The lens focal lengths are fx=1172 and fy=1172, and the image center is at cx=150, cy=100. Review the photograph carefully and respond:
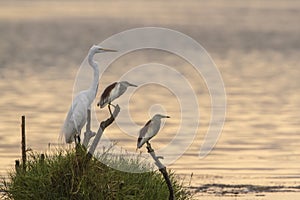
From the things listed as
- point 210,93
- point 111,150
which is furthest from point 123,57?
point 111,150

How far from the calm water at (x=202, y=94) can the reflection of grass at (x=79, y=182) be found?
464 centimetres

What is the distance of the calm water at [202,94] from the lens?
2036 cm

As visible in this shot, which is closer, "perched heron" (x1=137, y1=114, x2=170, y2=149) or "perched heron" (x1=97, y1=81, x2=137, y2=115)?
"perched heron" (x1=97, y1=81, x2=137, y2=115)

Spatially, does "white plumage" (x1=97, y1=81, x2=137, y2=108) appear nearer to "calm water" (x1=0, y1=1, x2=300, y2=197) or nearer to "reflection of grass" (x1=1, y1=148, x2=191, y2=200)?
"reflection of grass" (x1=1, y1=148, x2=191, y2=200)

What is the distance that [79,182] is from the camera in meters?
13.3

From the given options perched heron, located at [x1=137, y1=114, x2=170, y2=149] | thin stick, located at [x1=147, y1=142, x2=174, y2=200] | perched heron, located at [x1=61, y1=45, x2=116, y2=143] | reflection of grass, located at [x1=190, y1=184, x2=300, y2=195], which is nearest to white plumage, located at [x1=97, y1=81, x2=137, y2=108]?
perched heron, located at [x1=137, y1=114, x2=170, y2=149]

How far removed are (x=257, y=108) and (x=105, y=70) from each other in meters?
10.9

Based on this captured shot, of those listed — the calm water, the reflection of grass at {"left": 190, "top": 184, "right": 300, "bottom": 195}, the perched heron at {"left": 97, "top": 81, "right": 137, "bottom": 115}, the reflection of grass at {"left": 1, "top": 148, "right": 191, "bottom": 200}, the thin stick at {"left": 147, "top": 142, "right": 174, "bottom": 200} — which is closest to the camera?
the perched heron at {"left": 97, "top": 81, "right": 137, "bottom": 115}

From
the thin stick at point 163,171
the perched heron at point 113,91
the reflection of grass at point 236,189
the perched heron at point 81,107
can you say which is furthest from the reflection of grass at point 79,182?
the reflection of grass at point 236,189

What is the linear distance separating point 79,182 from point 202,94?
61.8 ft

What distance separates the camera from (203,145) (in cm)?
2203

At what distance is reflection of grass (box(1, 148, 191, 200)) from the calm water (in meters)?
4.64

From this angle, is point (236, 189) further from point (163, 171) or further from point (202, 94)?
point (202, 94)

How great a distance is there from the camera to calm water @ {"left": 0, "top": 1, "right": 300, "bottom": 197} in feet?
66.8
